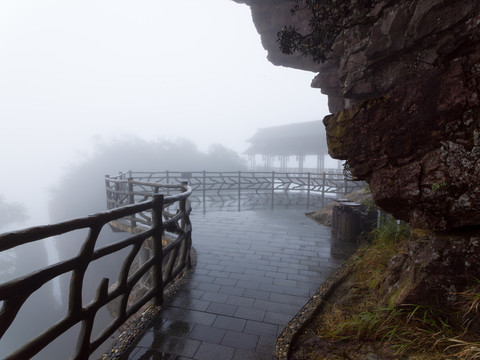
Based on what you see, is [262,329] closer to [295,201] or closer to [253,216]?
[253,216]

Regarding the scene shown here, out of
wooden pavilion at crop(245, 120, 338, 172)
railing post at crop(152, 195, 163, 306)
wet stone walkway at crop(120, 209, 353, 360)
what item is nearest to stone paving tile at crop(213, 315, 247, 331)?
wet stone walkway at crop(120, 209, 353, 360)

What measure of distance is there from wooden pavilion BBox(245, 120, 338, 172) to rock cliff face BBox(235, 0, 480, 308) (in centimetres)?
2320

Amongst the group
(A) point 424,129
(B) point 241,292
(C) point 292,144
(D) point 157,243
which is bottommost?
(B) point 241,292

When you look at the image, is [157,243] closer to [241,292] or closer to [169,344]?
[169,344]

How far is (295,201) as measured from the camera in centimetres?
1211

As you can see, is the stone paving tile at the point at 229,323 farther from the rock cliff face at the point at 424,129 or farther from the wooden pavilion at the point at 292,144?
the wooden pavilion at the point at 292,144

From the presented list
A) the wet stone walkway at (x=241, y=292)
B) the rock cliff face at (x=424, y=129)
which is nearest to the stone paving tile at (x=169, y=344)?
the wet stone walkway at (x=241, y=292)

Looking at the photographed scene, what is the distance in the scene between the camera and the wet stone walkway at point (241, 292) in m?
2.58

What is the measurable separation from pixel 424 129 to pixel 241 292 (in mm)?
2897

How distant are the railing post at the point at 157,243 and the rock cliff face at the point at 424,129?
7.12 ft

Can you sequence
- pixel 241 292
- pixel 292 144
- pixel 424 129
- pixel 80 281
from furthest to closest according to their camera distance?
1. pixel 292 144
2. pixel 241 292
3. pixel 424 129
4. pixel 80 281

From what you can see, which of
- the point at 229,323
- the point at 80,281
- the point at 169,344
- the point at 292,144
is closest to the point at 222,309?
the point at 229,323

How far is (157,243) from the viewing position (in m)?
3.16

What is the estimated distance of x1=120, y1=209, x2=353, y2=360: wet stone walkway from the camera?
102 inches
